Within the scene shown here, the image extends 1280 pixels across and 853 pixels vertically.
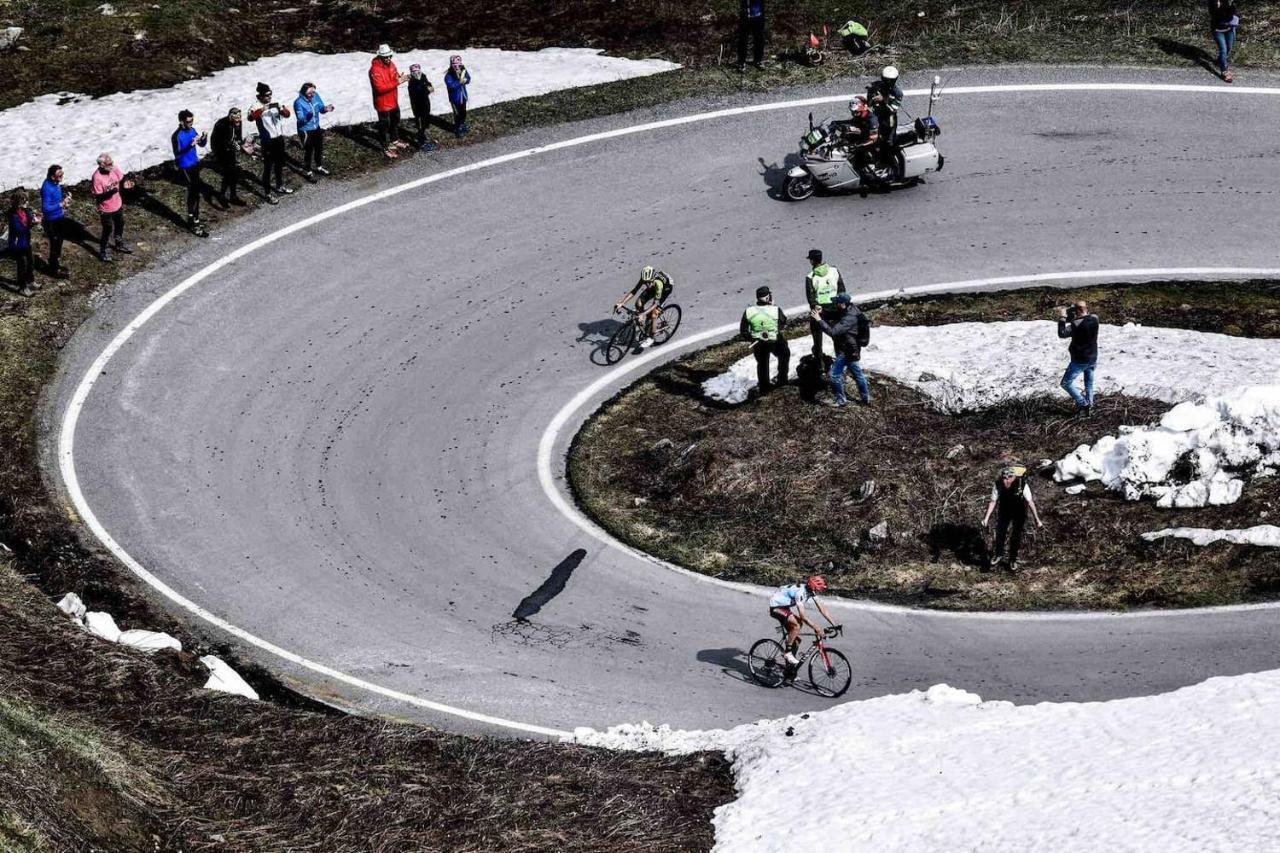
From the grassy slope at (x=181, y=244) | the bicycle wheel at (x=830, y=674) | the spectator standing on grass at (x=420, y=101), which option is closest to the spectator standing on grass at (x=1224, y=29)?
the grassy slope at (x=181, y=244)

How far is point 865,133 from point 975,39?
20.3 feet

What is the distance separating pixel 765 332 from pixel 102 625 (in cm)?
1127

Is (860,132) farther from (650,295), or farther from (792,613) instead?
(792,613)

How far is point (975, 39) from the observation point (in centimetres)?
3594

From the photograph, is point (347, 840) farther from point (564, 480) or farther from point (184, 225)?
point (184, 225)

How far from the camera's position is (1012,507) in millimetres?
22562

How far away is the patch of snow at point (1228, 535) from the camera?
73.5ft

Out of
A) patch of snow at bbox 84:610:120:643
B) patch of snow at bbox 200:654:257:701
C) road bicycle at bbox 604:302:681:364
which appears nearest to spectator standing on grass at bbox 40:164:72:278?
patch of snow at bbox 84:610:120:643

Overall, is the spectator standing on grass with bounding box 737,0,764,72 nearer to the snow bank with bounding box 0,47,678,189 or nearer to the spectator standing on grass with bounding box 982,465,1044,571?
the snow bank with bounding box 0,47,678,189

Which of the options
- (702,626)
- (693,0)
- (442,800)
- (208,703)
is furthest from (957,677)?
(693,0)

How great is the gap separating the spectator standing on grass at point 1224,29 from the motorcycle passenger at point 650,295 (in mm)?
14331

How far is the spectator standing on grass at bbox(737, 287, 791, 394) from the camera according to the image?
26.1m

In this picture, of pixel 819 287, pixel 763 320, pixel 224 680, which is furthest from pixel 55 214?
pixel 819 287

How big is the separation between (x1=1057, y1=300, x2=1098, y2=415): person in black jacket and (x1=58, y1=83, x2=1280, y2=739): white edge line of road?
502cm
